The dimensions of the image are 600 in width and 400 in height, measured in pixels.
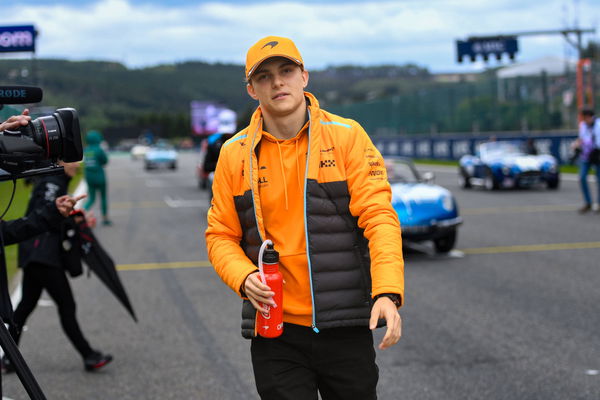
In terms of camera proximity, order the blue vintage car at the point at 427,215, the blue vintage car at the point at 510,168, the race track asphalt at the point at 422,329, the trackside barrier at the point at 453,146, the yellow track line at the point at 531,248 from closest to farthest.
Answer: the race track asphalt at the point at 422,329
the blue vintage car at the point at 427,215
the yellow track line at the point at 531,248
the blue vintage car at the point at 510,168
the trackside barrier at the point at 453,146

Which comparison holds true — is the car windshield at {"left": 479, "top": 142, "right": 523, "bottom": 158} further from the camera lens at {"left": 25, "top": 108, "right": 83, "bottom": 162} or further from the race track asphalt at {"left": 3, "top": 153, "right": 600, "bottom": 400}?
the camera lens at {"left": 25, "top": 108, "right": 83, "bottom": 162}

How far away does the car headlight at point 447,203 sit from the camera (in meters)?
10.6

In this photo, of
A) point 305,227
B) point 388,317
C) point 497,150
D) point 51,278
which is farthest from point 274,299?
point 497,150

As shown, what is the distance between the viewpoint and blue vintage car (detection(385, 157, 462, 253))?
10297 mm

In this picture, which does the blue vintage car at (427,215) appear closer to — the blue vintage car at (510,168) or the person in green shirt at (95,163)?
the person in green shirt at (95,163)

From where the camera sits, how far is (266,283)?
9.56 ft

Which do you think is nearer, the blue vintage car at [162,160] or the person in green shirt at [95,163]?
the person in green shirt at [95,163]

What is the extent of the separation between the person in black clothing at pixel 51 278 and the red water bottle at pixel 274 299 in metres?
2.80

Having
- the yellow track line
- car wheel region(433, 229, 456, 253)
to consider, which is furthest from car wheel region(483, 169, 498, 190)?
car wheel region(433, 229, 456, 253)

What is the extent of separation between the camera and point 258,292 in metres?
2.90

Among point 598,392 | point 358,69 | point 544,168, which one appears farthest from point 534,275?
point 358,69

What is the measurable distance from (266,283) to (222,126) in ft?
26.9

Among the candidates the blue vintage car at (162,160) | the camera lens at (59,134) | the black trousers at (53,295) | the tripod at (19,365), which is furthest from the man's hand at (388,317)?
the blue vintage car at (162,160)

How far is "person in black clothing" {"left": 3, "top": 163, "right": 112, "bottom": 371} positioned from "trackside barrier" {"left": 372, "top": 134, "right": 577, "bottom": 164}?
20019mm
